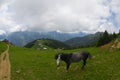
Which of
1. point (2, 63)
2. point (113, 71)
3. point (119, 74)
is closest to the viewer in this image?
point (2, 63)

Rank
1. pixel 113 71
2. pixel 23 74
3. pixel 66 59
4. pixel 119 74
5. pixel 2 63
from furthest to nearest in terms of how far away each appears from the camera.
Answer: pixel 23 74, pixel 66 59, pixel 113 71, pixel 119 74, pixel 2 63

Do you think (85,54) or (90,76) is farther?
(85,54)

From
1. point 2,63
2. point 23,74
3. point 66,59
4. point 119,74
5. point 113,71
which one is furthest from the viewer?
point 23,74

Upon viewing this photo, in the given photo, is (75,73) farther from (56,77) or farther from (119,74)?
(119,74)

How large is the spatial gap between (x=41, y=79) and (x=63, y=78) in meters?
2.87

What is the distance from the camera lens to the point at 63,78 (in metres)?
29.4

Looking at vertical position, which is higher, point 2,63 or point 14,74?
point 2,63

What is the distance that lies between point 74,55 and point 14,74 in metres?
8.54

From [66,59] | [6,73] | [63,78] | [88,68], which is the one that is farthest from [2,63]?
[88,68]

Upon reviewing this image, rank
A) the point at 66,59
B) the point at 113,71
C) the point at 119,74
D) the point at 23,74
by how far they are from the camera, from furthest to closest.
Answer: the point at 23,74 < the point at 66,59 < the point at 113,71 < the point at 119,74

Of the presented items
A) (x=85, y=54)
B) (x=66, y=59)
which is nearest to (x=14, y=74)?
(x=66, y=59)

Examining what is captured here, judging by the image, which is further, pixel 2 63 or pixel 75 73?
pixel 75 73

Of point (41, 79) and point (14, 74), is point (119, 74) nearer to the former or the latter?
point (41, 79)

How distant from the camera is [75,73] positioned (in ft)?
101
